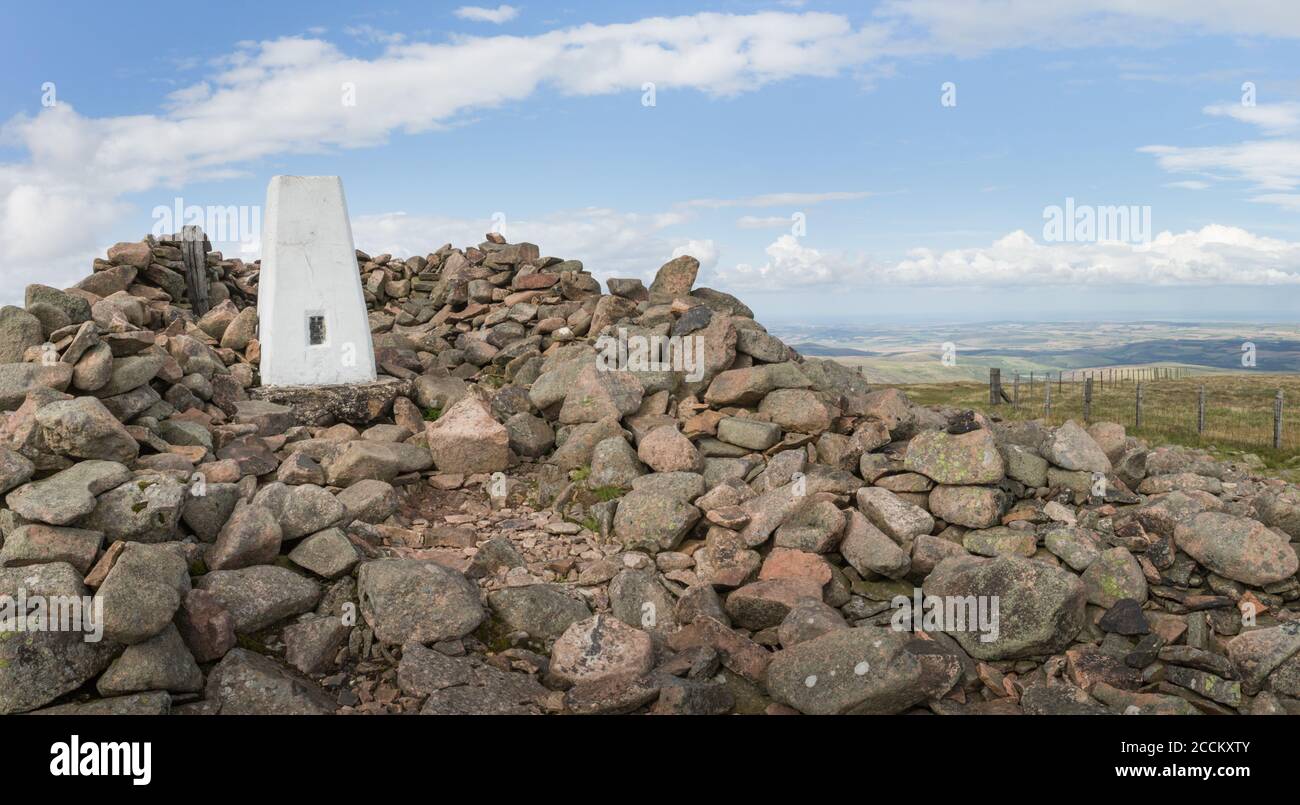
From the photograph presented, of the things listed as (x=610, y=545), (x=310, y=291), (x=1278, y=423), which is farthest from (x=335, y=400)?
(x=1278, y=423)

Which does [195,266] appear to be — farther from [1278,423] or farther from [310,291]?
[1278,423]

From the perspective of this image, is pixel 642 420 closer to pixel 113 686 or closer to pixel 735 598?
pixel 735 598

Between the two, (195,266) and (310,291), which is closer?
(310,291)

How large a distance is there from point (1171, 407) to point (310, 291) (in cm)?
3791

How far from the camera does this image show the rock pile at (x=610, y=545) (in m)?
7.39

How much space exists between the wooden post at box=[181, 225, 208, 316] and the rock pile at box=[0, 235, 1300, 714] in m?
7.94

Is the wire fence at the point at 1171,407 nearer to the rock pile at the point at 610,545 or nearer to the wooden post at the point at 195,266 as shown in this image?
the rock pile at the point at 610,545

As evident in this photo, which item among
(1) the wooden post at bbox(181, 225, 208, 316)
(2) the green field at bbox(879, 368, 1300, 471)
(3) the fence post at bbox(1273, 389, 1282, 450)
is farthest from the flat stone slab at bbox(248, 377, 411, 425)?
(3) the fence post at bbox(1273, 389, 1282, 450)

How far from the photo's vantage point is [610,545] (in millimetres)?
10406

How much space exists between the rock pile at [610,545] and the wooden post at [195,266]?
794 cm

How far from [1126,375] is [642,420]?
56796 millimetres

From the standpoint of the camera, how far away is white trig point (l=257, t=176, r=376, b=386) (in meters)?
14.2

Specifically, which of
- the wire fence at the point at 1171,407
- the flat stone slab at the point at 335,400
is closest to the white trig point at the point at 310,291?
the flat stone slab at the point at 335,400

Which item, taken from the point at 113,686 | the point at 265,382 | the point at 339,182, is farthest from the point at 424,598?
the point at 339,182
